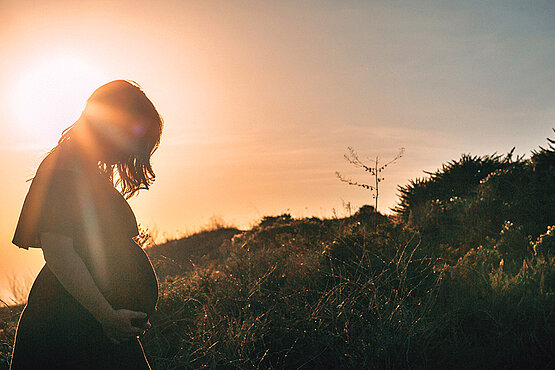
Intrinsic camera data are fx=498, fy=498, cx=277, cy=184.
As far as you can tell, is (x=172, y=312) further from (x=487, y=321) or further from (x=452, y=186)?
(x=452, y=186)

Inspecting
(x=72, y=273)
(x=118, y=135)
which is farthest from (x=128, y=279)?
(x=118, y=135)

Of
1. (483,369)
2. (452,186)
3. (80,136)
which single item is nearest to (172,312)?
(483,369)

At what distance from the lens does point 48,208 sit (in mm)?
2340

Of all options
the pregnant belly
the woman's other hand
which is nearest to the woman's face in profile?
the pregnant belly

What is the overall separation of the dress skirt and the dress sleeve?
25 cm

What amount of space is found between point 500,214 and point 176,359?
751 cm

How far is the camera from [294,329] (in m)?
5.25

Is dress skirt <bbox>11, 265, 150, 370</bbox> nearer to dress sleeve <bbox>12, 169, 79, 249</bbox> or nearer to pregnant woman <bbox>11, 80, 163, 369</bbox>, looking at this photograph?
pregnant woman <bbox>11, 80, 163, 369</bbox>

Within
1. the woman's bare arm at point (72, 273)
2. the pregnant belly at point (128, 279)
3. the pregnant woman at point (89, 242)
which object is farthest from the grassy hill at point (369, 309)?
the woman's bare arm at point (72, 273)

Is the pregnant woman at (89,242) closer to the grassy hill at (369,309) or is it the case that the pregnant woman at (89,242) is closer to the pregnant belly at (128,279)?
the pregnant belly at (128,279)

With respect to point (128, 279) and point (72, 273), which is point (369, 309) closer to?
point (128, 279)

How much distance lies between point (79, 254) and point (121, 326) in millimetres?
413

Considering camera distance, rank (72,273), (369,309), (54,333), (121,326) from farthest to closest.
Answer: (369,309) → (54,333) → (121,326) → (72,273)

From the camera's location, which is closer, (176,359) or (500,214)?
(176,359)
